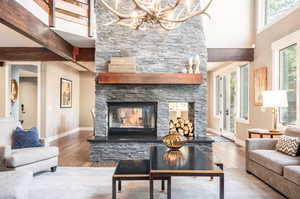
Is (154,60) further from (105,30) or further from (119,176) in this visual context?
(119,176)

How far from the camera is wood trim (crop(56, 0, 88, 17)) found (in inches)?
197

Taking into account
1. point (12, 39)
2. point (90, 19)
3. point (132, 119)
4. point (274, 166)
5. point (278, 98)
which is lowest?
point (274, 166)

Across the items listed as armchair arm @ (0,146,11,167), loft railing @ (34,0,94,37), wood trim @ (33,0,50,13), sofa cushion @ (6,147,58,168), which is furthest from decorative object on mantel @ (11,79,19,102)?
armchair arm @ (0,146,11,167)

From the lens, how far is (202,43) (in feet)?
17.7

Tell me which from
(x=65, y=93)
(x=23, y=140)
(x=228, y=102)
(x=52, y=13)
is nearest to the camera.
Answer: (x=23, y=140)

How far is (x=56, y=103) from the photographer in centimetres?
823

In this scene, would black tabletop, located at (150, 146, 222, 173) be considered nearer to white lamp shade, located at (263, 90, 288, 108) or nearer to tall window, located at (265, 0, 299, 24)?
white lamp shade, located at (263, 90, 288, 108)

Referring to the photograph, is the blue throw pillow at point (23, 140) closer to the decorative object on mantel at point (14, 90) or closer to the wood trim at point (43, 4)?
the wood trim at point (43, 4)

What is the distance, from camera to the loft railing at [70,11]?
15.4 feet

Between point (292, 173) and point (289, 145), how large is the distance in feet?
2.65

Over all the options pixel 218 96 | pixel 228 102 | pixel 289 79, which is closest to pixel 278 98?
pixel 289 79

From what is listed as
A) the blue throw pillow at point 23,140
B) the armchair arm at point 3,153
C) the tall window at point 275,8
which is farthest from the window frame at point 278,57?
the armchair arm at point 3,153

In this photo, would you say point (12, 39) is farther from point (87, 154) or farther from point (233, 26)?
point (233, 26)

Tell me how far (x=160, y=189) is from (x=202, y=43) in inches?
131
